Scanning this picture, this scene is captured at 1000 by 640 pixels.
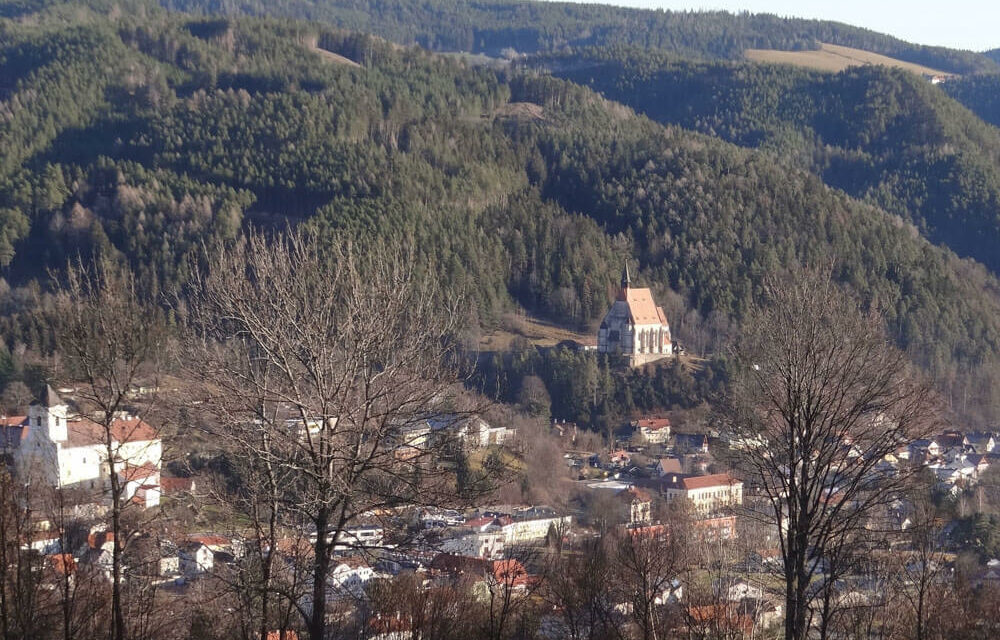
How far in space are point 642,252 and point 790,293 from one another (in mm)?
81271

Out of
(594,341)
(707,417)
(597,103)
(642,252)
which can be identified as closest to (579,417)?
(594,341)

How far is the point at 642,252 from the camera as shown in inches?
3814

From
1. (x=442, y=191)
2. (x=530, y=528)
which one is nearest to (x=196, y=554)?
(x=530, y=528)

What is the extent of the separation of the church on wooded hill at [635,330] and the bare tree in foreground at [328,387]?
61.1 metres

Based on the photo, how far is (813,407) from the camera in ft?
51.2

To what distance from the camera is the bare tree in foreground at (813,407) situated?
14977 mm

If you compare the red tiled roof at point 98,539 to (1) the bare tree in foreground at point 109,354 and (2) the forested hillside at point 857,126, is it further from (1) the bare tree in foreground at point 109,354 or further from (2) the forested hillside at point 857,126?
(2) the forested hillside at point 857,126

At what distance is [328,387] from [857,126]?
152804 millimetres

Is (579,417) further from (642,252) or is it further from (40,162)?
(40,162)

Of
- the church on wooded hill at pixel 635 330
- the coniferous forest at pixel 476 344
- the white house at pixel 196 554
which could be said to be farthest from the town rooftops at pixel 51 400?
the church on wooded hill at pixel 635 330

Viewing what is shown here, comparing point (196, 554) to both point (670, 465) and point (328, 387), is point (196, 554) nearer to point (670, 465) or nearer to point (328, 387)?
point (328, 387)

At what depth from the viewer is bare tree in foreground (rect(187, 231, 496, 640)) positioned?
47.0 ft

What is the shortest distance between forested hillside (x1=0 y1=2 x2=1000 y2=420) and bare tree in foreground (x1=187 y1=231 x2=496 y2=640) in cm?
5040

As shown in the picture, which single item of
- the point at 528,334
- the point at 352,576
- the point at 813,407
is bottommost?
the point at 528,334
